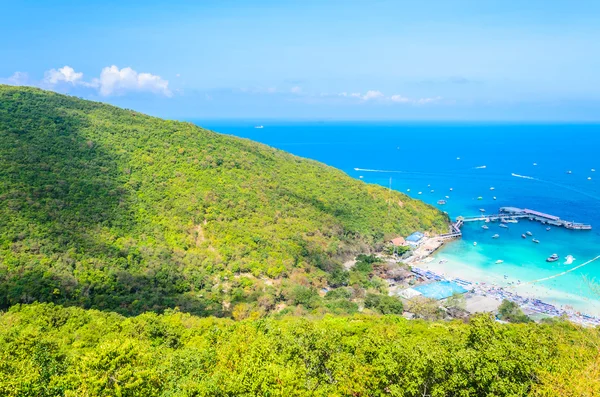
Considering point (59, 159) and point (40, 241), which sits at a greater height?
point (59, 159)

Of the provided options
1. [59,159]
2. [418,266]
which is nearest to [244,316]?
[418,266]

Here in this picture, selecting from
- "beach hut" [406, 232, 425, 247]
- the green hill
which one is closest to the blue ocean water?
"beach hut" [406, 232, 425, 247]

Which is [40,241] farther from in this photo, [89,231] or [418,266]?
[418,266]

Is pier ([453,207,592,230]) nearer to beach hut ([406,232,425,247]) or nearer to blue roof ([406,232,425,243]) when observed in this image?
blue roof ([406,232,425,243])

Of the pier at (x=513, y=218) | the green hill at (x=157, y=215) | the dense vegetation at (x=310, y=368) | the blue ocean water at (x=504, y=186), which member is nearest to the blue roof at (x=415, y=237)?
→ the green hill at (x=157, y=215)

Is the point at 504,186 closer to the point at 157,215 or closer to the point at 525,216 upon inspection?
the point at 525,216
